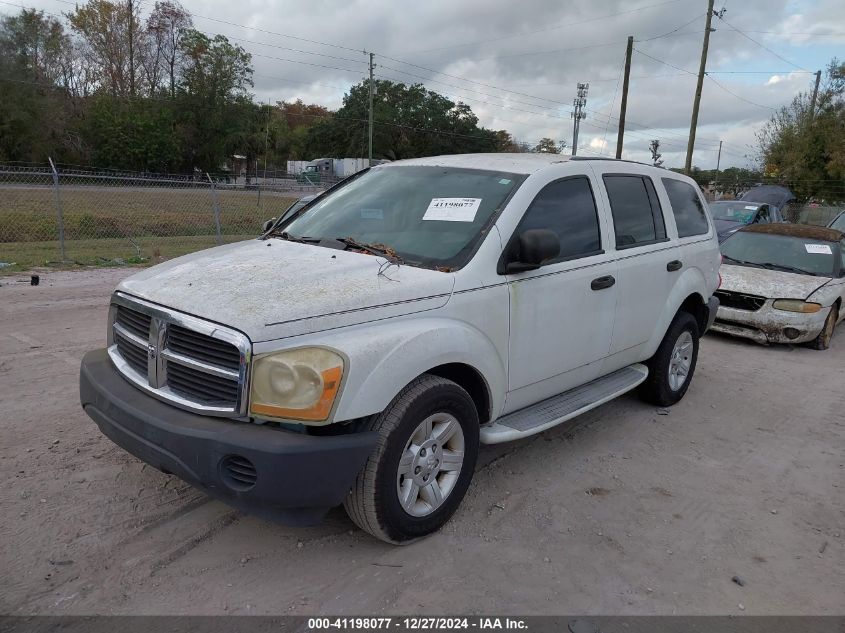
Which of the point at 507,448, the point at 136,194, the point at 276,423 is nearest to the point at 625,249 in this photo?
the point at 507,448

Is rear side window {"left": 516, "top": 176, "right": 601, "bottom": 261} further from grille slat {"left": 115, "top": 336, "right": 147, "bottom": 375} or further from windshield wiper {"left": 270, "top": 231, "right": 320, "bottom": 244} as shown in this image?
grille slat {"left": 115, "top": 336, "right": 147, "bottom": 375}

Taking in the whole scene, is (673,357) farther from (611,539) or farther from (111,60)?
(111,60)

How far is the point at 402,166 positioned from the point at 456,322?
166 centimetres

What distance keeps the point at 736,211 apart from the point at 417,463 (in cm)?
1554

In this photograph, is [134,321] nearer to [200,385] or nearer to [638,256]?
[200,385]

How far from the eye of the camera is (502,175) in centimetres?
388

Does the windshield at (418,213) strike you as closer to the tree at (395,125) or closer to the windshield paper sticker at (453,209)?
the windshield paper sticker at (453,209)

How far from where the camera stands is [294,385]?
2625 mm

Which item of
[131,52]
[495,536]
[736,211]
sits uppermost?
[131,52]

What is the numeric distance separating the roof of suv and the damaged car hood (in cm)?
439

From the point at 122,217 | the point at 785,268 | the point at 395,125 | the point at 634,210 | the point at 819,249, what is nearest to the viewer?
the point at 634,210

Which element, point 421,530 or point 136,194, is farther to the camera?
point 136,194

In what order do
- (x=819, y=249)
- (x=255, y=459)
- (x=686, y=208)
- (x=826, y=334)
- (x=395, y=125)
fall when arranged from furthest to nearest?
1. (x=395, y=125)
2. (x=819, y=249)
3. (x=826, y=334)
4. (x=686, y=208)
5. (x=255, y=459)

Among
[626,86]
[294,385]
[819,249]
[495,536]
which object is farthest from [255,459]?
[626,86]
